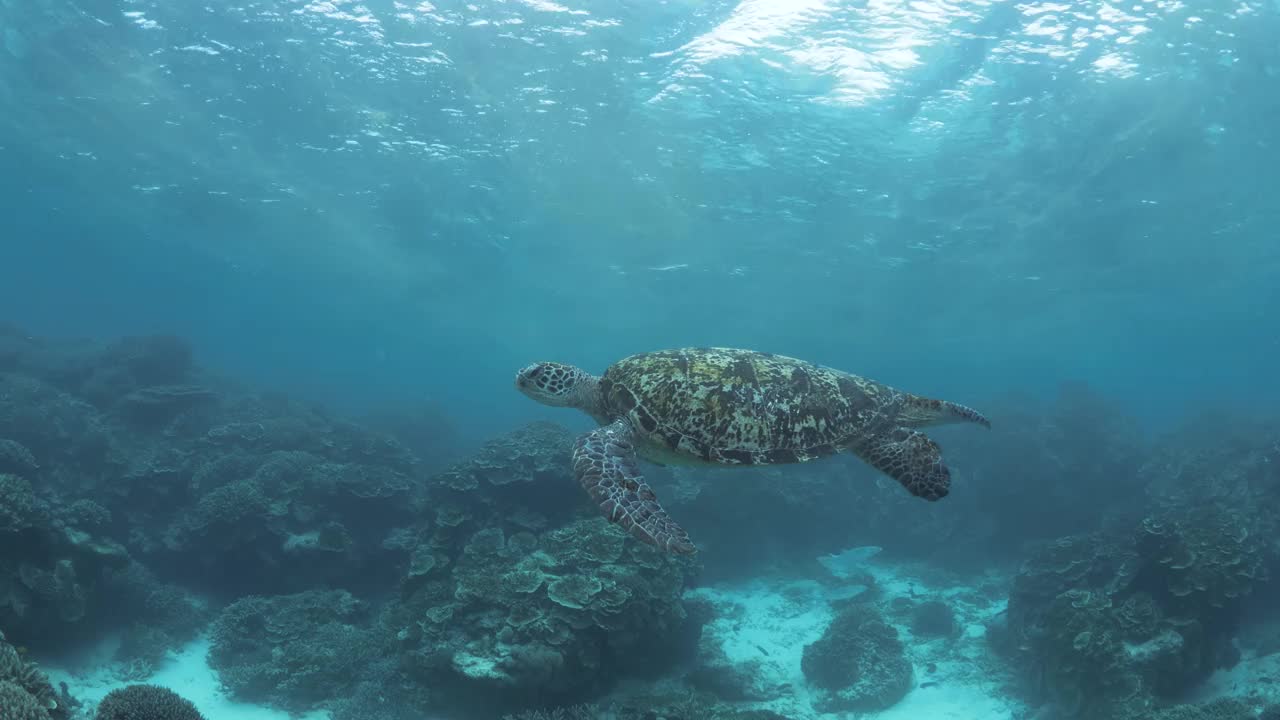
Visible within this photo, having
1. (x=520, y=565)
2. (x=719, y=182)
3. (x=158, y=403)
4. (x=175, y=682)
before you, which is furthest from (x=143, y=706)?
(x=719, y=182)

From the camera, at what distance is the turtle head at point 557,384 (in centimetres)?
636

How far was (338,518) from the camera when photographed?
35.6ft

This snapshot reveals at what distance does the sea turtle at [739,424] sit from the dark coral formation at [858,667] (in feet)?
17.4

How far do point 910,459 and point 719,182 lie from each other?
19.7 metres

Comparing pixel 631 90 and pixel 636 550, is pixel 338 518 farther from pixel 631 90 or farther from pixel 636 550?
pixel 631 90

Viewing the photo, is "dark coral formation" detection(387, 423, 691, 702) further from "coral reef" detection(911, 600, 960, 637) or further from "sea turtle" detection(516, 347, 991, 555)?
"coral reef" detection(911, 600, 960, 637)

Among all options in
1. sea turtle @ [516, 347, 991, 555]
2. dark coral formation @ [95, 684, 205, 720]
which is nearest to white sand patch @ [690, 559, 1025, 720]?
sea turtle @ [516, 347, 991, 555]

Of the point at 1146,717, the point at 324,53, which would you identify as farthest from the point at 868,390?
the point at 324,53

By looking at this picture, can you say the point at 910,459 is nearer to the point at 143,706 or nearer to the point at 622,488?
the point at 622,488

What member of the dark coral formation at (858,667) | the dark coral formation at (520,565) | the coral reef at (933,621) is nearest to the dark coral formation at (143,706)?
the dark coral formation at (520,565)

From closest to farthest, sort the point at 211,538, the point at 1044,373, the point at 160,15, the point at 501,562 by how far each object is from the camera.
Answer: the point at 501,562 < the point at 211,538 < the point at 160,15 < the point at 1044,373

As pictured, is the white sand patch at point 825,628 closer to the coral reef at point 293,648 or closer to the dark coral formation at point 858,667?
the dark coral formation at point 858,667

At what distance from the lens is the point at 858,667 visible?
9.02 metres

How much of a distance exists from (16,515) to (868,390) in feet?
34.5
